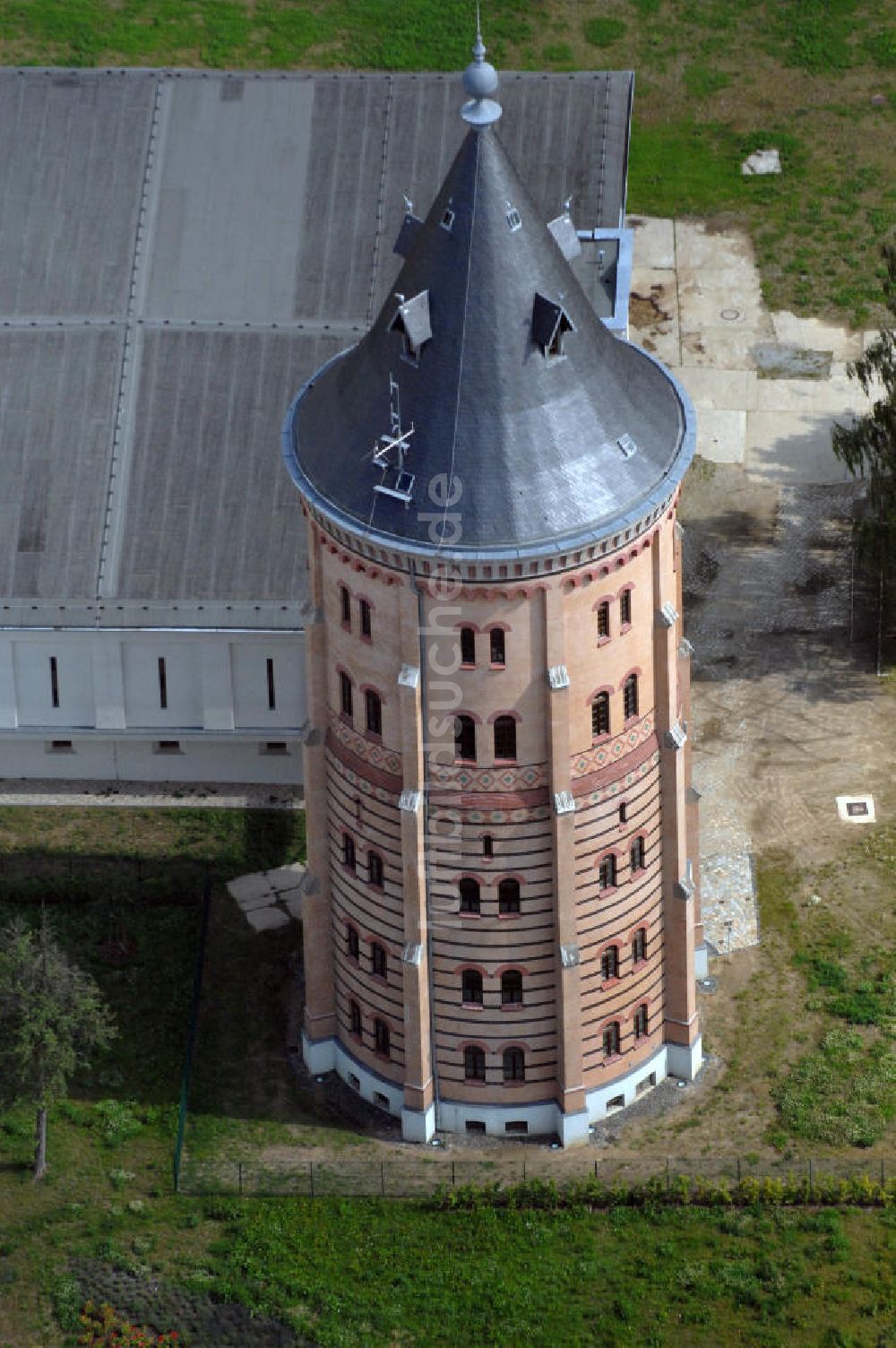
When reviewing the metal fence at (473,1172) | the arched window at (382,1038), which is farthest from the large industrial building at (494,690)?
the metal fence at (473,1172)

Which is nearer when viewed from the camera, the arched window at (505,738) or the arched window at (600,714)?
the arched window at (505,738)

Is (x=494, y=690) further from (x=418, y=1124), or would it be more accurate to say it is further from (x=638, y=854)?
(x=418, y=1124)

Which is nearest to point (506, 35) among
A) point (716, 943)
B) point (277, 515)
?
point (277, 515)

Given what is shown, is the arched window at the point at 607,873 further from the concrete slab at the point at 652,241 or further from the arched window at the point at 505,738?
the concrete slab at the point at 652,241

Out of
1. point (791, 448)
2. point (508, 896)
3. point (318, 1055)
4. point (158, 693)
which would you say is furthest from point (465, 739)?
point (791, 448)

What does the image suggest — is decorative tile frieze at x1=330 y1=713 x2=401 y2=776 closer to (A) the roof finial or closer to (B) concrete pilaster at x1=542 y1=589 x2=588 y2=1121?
(B) concrete pilaster at x1=542 y1=589 x2=588 y2=1121

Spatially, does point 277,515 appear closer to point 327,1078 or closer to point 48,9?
point 327,1078

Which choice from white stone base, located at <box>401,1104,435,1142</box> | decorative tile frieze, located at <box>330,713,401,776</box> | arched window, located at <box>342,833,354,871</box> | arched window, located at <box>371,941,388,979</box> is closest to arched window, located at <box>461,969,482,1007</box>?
arched window, located at <box>371,941,388,979</box>
